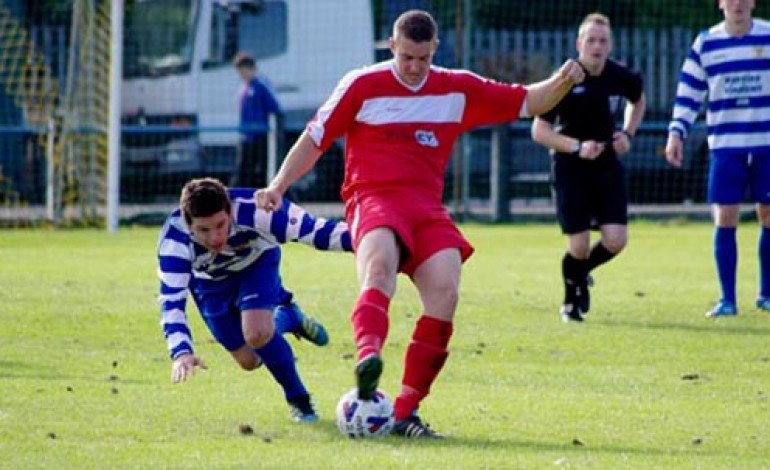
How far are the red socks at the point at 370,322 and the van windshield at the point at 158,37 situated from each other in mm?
17847

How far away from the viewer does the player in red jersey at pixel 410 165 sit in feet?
26.8

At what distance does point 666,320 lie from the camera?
1309cm

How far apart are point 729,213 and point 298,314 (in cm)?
428

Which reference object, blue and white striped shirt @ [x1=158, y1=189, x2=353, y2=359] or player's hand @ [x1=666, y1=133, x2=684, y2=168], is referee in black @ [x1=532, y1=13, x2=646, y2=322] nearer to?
player's hand @ [x1=666, y1=133, x2=684, y2=168]

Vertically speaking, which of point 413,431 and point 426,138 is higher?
point 426,138

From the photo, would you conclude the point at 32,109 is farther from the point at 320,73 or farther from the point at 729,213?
the point at 729,213

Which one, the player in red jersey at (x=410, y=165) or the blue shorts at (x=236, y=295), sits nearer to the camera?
the player in red jersey at (x=410, y=165)

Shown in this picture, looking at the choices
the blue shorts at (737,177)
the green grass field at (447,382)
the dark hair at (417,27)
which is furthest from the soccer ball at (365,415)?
the blue shorts at (737,177)

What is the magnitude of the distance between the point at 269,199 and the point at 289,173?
0.30m

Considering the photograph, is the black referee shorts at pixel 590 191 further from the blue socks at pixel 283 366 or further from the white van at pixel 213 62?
the white van at pixel 213 62

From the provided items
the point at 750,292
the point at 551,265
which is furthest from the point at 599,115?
the point at 551,265

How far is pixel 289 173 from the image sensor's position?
8336mm

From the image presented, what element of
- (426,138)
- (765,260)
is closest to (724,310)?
(765,260)

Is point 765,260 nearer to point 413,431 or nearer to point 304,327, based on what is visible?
point 304,327
